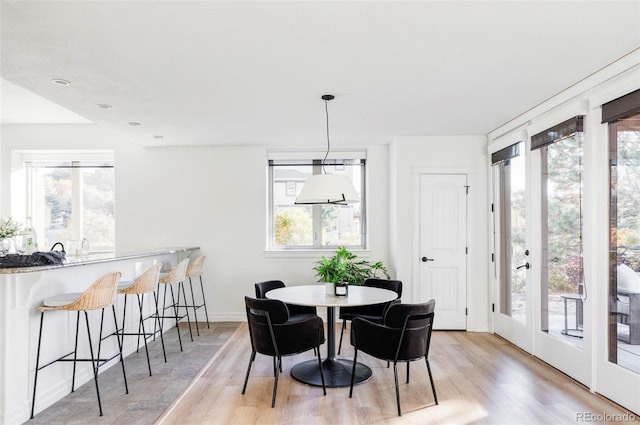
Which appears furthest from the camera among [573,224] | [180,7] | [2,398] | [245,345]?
[245,345]

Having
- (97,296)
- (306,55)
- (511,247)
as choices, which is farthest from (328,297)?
(511,247)

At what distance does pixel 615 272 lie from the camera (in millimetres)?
3119

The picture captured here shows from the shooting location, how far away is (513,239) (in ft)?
15.6

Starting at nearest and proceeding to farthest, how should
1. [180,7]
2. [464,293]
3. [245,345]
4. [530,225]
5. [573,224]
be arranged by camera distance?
[180,7]
[573,224]
[530,225]
[245,345]
[464,293]

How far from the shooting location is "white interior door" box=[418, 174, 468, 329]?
5410 mm

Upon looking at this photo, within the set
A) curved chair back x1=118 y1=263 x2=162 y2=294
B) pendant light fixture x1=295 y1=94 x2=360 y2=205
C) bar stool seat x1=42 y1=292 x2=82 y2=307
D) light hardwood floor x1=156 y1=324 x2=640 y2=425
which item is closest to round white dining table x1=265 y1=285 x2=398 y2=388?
light hardwood floor x1=156 y1=324 x2=640 y2=425

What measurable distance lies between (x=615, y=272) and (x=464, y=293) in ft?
7.83

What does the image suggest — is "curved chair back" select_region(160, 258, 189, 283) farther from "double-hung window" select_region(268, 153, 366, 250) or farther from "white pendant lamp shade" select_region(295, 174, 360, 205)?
"white pendant lamp shade" select_region(295, 174, 360, 205)

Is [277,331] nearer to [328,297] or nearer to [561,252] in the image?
[328,297]

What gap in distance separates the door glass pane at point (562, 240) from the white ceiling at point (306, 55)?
24.0 inches

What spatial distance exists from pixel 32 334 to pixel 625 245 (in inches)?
175

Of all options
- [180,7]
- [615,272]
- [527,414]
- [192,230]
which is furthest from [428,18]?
[192,230]

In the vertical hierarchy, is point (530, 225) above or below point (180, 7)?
below

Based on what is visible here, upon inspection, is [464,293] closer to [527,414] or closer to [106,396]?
[527,414]
